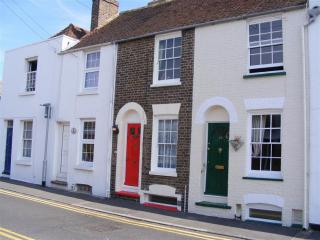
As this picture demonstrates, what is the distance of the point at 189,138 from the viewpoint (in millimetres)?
13070

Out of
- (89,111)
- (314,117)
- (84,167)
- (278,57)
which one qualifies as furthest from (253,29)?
(84,167)

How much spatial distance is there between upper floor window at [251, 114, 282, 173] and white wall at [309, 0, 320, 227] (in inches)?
41.7

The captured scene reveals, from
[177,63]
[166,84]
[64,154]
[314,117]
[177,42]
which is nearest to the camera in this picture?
[314,117]

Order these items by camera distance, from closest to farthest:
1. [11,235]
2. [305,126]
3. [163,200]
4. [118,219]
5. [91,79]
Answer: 1. [11,235]
2. [305,126]
3. [118,219]
4. [163,200]
5. [91,79]

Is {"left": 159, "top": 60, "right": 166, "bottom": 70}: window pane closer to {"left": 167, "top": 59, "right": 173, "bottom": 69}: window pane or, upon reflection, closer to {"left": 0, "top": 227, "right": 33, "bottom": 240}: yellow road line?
{"left": 167, "top": 59, "right": 173, "bottom": 69}: window pane

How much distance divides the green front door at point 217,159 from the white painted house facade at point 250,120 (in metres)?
0.03

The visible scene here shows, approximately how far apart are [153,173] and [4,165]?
10293 mm

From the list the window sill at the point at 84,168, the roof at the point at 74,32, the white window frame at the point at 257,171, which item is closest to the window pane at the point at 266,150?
the white window frame at the point at 257,171

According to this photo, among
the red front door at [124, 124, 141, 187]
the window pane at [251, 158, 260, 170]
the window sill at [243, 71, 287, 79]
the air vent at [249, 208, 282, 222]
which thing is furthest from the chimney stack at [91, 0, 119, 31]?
the air vent at [249, 208, 282, 222]

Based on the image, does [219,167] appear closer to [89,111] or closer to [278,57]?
[278,57]

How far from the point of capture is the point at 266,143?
1164cm

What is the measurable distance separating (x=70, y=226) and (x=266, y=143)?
572cm

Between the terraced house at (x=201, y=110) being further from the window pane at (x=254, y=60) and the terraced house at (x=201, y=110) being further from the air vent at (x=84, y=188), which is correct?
the air vent at (x=84, y=188)

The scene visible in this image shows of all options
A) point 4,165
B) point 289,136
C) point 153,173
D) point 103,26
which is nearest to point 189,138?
point 153,173
